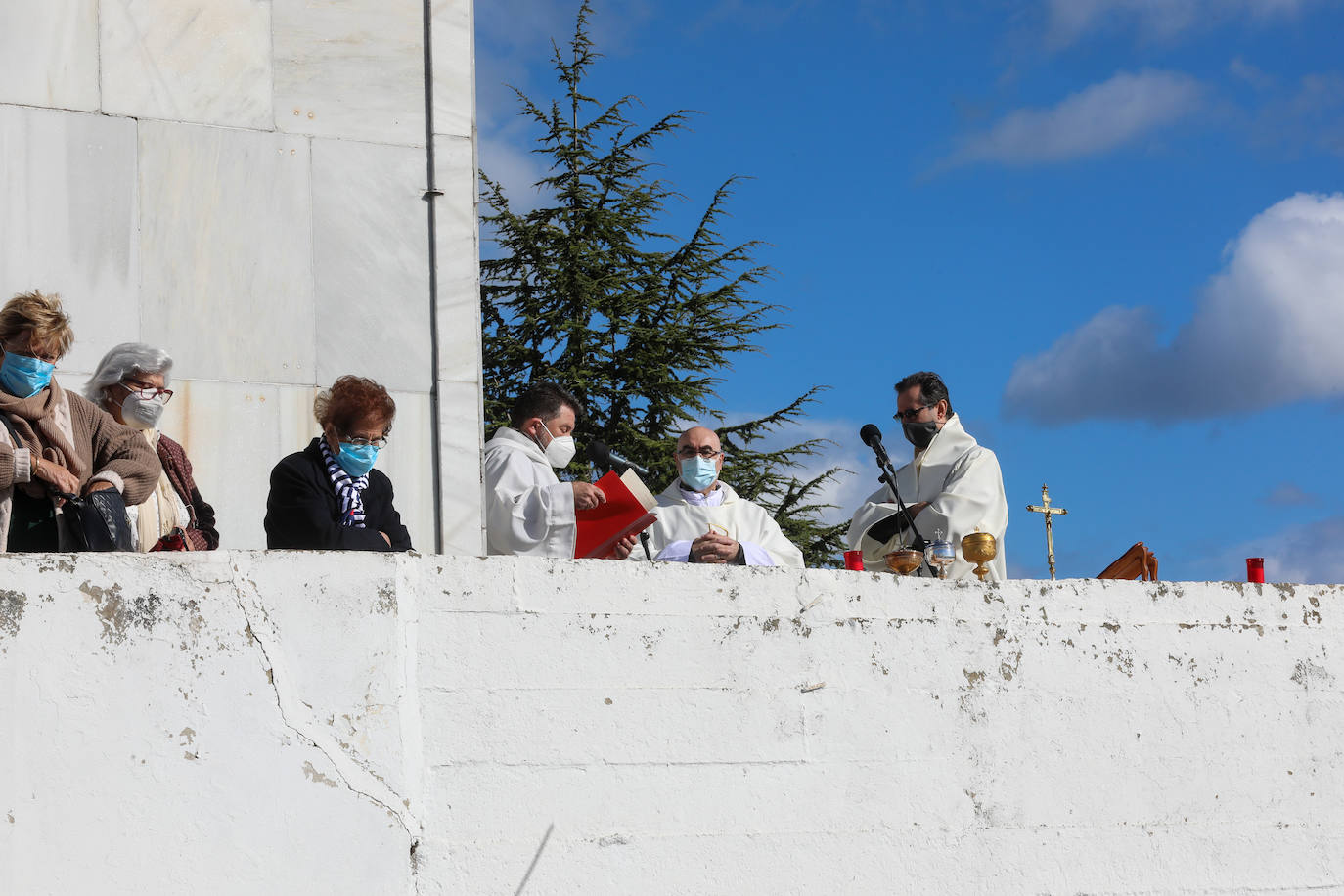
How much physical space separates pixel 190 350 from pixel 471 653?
2829 millimetres

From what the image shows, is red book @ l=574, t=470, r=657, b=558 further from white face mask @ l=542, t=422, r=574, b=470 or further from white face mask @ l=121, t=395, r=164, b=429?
white face mask @ l=121, t=395, r=164, b=429

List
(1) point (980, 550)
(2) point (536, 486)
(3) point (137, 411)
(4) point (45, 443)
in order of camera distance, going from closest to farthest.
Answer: (4) point (45, 443) → (3) point (137, 411) → (1) point (980, 550) → (2) point (536, 486)

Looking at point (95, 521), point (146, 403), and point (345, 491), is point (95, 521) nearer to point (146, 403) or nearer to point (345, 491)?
point (146, 403)

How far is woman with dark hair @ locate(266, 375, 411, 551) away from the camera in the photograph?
17.4 feet

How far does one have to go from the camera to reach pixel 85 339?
6.71 meters

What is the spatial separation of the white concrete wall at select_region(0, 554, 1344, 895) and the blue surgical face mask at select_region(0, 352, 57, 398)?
33.9 inches

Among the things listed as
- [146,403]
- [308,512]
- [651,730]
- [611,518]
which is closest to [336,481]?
[308,512]

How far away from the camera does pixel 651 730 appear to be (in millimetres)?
4891

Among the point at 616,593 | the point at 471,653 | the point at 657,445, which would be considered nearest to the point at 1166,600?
the point at 616,593

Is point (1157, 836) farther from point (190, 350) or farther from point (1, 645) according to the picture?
point (190, 350)

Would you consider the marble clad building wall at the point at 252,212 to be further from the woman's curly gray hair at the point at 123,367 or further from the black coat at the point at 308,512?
the black coat at the point at 308,512

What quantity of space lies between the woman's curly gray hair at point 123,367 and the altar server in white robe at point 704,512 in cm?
256

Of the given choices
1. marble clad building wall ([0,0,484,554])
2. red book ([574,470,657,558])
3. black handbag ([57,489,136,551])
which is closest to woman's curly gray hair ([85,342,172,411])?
black handbag ([57,489,136,551])

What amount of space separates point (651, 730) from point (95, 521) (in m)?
1.77
